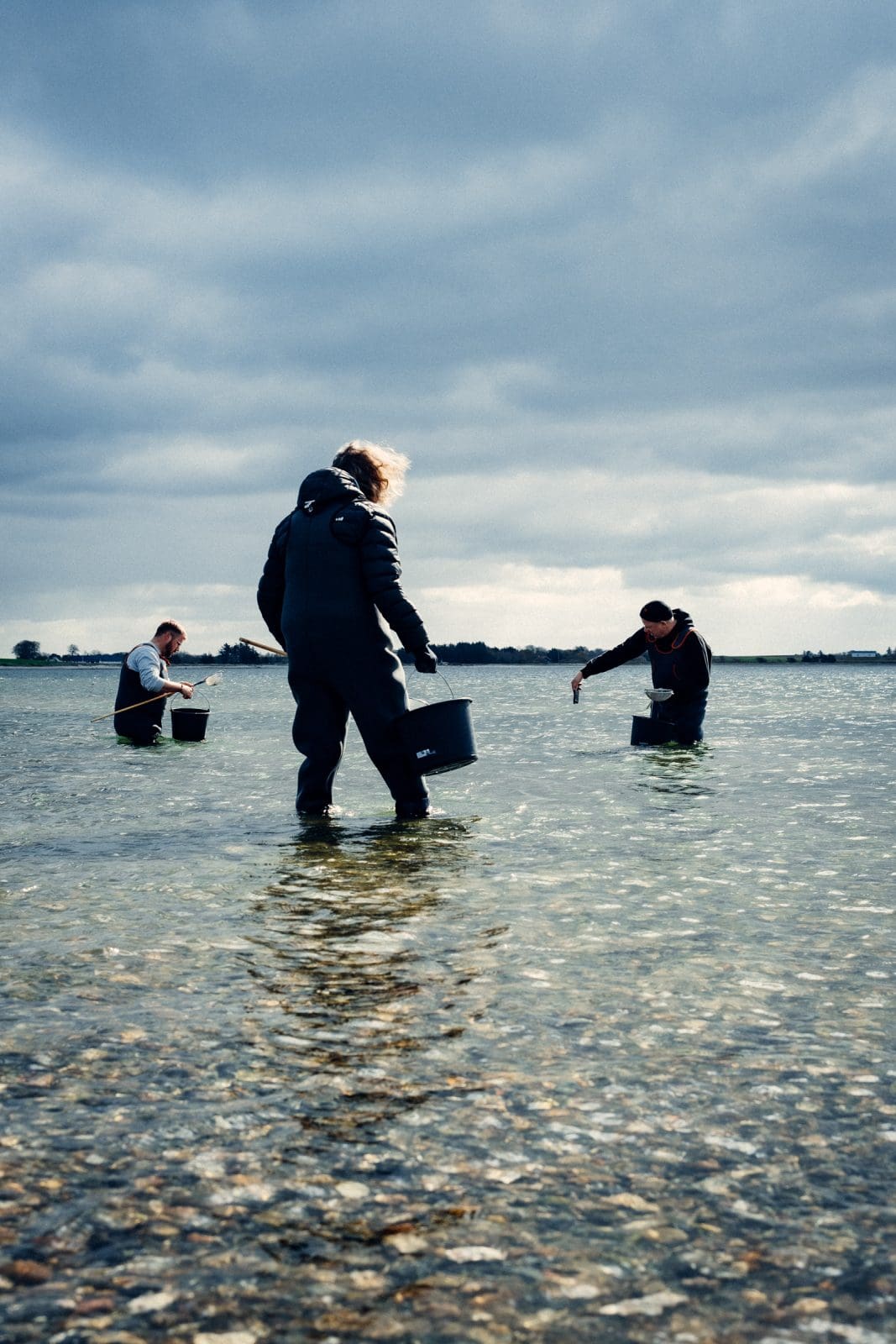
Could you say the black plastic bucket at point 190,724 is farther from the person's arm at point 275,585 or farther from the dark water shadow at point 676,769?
the person's arm at point 275,585

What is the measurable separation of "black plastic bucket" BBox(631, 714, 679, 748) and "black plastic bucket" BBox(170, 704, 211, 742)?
749 centimetres

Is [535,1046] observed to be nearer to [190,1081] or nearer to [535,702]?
[190,1081]

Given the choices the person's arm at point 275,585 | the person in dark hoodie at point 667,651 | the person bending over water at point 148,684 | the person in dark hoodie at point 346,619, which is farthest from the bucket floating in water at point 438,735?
the person bending over water at point 148,684

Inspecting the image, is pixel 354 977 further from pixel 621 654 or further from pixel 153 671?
pixel 153 671

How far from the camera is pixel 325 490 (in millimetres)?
10562

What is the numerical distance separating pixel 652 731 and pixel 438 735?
10.5 metres

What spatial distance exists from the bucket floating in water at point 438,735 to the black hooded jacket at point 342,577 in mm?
581

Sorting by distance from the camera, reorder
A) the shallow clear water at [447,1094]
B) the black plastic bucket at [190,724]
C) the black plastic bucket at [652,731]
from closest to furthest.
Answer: the shallow clear water at [447,1094]
the black plastic bucket at [652,731]
the black plastic bucket at [190,724]

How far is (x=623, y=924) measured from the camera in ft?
22.5

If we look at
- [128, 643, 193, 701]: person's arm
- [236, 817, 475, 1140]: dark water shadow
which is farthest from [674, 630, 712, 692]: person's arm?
[236, 817, 475, 1140]: dark water shadow

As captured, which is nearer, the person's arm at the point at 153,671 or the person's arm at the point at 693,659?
the person's arm at the point at 693,659

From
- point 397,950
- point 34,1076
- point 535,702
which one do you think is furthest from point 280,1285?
point 535,702

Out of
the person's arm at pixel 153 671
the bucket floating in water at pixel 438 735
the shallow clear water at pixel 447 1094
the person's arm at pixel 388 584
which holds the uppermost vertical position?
the person's arm at pixel 388 584

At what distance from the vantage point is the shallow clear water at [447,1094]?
2906mm
